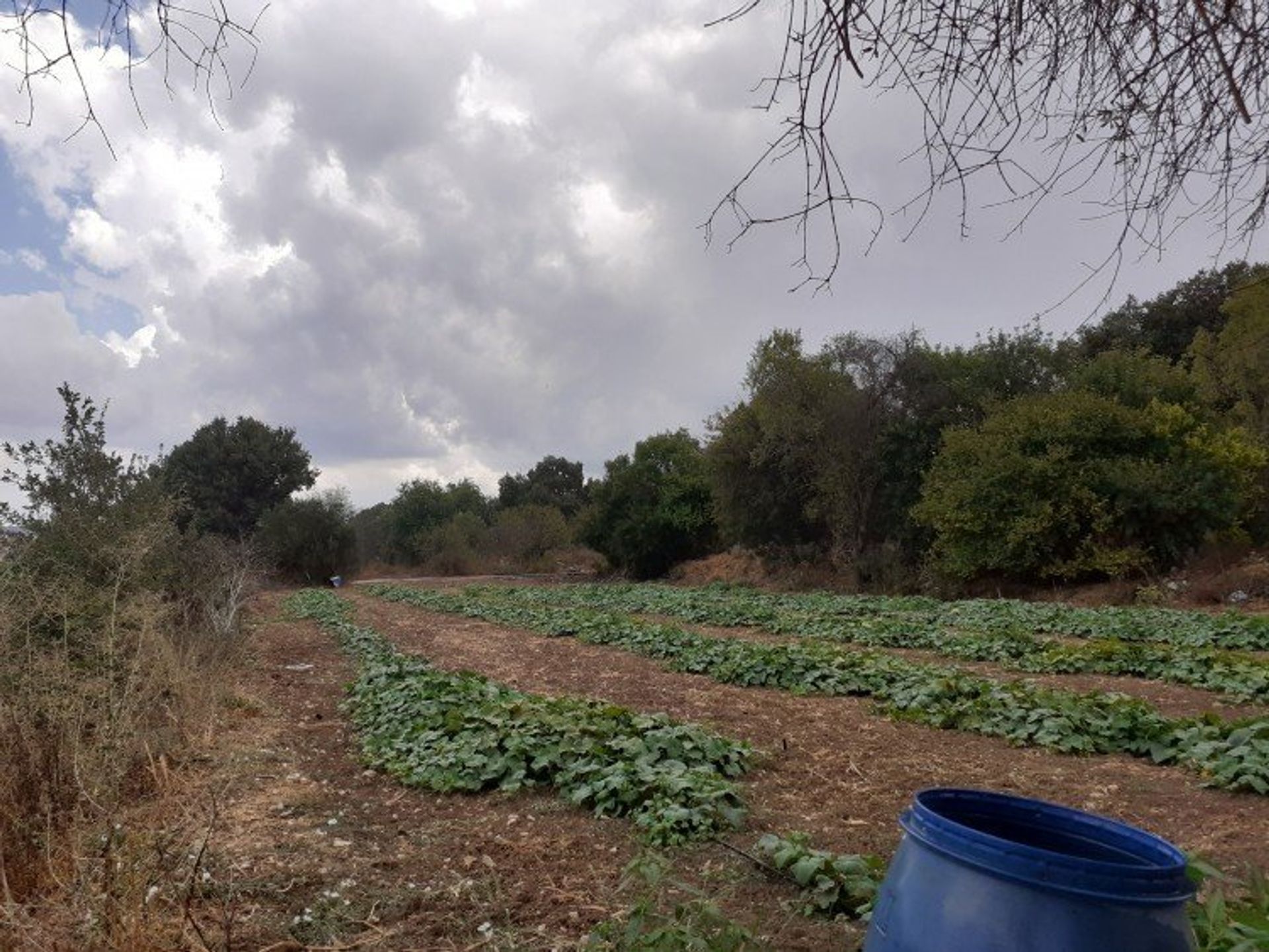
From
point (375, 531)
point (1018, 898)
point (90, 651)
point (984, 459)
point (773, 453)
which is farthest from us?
point (375, 531)

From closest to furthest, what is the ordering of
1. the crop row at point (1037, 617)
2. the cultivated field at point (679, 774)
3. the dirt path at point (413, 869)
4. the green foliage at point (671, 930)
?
1. the green foliage at point (671, 930)
2. the dirt path at point (413, 869)
3. the cultivated field at point (679, 774)
4. the crop row at point (1037, 617)

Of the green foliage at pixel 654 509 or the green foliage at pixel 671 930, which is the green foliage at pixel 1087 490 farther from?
the green foliage at pixel 671 930

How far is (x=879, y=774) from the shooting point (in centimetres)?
636

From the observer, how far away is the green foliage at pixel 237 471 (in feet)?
164

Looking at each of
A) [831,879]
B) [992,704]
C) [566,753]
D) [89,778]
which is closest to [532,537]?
[992,704]

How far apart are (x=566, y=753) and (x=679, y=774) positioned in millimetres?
1036

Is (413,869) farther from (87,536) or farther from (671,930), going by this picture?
(87,536)

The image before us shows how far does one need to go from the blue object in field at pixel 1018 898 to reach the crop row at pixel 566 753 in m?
3.02

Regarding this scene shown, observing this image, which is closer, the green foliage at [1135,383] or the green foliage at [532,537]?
the green foliage at [1135,383]

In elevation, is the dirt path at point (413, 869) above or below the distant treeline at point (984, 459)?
below

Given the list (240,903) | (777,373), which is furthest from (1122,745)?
(777,373)

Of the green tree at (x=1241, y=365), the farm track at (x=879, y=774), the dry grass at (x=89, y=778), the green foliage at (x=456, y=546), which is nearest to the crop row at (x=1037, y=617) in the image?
the farm track at (x=879, y=774)

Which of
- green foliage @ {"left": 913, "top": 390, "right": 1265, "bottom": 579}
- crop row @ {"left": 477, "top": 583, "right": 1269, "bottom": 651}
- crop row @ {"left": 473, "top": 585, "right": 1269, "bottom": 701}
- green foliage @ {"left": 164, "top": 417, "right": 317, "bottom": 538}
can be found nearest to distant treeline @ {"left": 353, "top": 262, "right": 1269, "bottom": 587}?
green foliage @ {"left": 913, "top": 390, "right": 1265, "bottom": 579}

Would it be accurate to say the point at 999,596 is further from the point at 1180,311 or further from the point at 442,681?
the point at 1180,311
